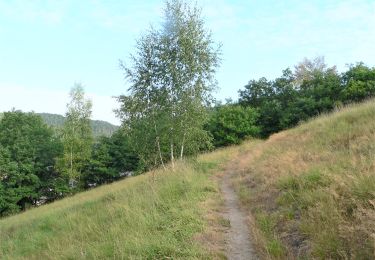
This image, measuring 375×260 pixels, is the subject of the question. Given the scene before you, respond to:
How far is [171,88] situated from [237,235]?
36.3ft

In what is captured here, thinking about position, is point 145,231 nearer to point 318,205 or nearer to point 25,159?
point 318,205

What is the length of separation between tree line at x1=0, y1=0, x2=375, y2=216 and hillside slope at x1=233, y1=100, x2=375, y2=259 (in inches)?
276

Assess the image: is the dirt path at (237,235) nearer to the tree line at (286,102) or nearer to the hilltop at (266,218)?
the hilltop at (266,218)

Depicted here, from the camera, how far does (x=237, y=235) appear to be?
6.36 metres

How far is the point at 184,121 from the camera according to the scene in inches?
646

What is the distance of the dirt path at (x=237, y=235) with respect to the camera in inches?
215

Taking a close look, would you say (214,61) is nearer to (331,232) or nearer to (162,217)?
(162,217)

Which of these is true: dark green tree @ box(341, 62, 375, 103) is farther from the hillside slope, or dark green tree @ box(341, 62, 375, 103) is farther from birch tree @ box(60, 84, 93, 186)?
birch tree @ box(60, 84, 93, 186)

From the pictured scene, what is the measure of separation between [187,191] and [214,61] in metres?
9.31

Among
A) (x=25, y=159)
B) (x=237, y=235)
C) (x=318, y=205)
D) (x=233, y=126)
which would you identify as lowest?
(x=237, y=235)

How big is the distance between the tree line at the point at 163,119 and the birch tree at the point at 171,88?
0.05 m

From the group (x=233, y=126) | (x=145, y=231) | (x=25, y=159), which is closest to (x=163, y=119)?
(x=145, y=231)

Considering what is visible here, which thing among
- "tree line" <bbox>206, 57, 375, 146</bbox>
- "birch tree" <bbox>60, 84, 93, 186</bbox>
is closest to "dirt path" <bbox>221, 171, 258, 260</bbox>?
"tree line" <bbox>206, 57, 375, 146</bbox>

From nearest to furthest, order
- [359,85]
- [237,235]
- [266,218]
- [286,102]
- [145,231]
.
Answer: [237,235]
[145,231]
[266,218]
[359,85]
[286,102]
